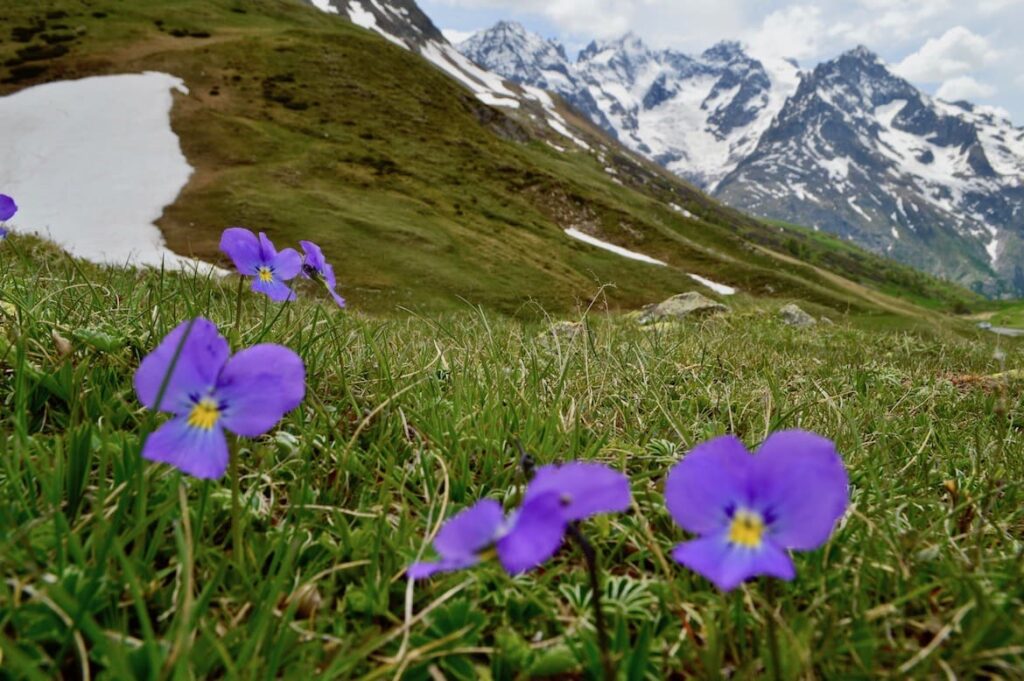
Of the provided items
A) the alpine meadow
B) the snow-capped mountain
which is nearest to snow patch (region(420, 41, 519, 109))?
the snow-capped mountain

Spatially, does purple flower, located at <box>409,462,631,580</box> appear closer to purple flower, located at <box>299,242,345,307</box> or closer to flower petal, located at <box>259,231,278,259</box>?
purple flower, located at <box>299,242,345,307</box>

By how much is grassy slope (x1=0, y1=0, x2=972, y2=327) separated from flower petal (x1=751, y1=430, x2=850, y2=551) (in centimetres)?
2595

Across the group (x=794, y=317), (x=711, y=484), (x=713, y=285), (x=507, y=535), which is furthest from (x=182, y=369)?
(x=713, y=285)

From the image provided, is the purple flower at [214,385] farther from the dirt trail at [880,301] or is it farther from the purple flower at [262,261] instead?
the dirt trail at [880,301]

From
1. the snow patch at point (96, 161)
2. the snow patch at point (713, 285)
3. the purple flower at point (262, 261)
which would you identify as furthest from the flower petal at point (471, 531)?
the snow patch at point (713, 285)

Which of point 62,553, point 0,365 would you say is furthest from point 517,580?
point 0,365

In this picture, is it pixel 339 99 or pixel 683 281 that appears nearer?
pixel 683 281

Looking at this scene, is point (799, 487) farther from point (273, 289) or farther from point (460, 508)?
point (273, 289)

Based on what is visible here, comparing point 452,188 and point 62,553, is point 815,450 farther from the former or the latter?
point 452,188

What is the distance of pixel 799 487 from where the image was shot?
1024 mm

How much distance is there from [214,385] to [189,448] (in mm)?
136

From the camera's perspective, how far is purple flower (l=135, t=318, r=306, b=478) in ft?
3.99

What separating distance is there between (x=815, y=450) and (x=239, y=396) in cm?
105

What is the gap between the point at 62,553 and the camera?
1.23 m
